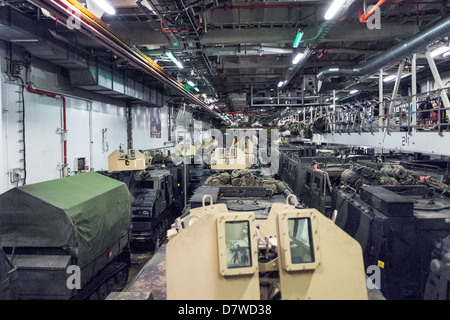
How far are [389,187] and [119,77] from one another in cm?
835

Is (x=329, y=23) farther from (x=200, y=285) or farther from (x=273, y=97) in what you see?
(x=273, y=97)

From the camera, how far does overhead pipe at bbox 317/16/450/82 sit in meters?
4.92

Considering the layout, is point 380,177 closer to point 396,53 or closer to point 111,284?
point 396,53

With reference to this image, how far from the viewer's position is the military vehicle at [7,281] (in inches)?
138

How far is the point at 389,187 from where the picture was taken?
6.15 m

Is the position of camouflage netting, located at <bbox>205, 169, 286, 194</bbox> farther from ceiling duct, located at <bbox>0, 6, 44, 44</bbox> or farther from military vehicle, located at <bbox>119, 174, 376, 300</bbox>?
ceiling duct, located at <bbox>0, 6, 44, 44</bbox>

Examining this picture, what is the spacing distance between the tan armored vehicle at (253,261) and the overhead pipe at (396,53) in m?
4.34

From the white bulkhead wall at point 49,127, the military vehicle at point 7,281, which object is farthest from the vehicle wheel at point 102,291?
the white bulkhead wall at point 49,127

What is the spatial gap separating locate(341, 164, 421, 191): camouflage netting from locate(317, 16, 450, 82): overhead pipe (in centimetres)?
251

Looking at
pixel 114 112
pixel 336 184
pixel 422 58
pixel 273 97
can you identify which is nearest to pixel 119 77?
pixel 114 112

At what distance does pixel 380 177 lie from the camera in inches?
267

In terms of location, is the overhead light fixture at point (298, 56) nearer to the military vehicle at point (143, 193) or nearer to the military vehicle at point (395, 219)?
the military vehicle at point (395, 219)

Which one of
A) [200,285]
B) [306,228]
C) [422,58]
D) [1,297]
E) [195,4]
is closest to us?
[200,285]

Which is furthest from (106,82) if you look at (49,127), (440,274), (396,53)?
(440,274)
